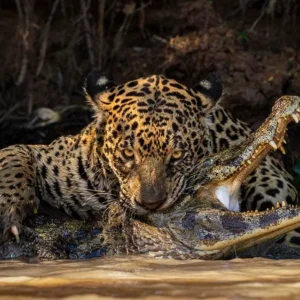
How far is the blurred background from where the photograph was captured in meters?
10.6

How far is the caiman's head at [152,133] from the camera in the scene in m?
6.61

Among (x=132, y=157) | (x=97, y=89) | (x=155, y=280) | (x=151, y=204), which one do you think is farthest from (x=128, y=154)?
(x=155, y=280)

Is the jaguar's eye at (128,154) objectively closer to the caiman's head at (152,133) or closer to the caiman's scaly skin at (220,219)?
the caiman's head at (152,133)

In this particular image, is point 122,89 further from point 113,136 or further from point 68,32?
point 68,32

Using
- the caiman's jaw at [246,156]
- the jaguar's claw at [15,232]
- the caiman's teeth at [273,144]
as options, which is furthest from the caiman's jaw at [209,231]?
the jaguar's claw at [15,232]

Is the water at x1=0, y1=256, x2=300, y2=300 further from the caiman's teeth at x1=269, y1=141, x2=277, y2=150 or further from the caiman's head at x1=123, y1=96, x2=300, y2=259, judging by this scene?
the caiman's teeth at x1=269, y1=141, x2=277, y2=150

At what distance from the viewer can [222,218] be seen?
6129 mm

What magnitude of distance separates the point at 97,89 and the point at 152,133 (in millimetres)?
934

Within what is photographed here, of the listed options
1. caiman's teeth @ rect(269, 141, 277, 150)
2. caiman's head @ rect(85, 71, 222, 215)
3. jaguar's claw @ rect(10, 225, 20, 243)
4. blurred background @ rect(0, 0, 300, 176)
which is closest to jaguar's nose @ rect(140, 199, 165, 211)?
caiman's head @ rect(85, 71, 222, 215)

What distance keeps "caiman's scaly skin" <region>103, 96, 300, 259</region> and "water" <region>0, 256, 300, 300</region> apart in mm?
238

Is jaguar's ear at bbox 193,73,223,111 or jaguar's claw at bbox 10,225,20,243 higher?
jaguar's ear at bbox 193,73,223,111

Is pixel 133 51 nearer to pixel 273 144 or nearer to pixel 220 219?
pixel 273 144

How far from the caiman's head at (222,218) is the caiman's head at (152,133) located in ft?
0.56

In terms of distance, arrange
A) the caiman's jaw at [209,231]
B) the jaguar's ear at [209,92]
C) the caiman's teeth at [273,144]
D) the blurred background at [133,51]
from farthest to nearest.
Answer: the blurred background at [133,51] → the jaguar's ear at [209,92] → the caiman's teeth at [273,144] → the caiman's jaw at [209,231]
